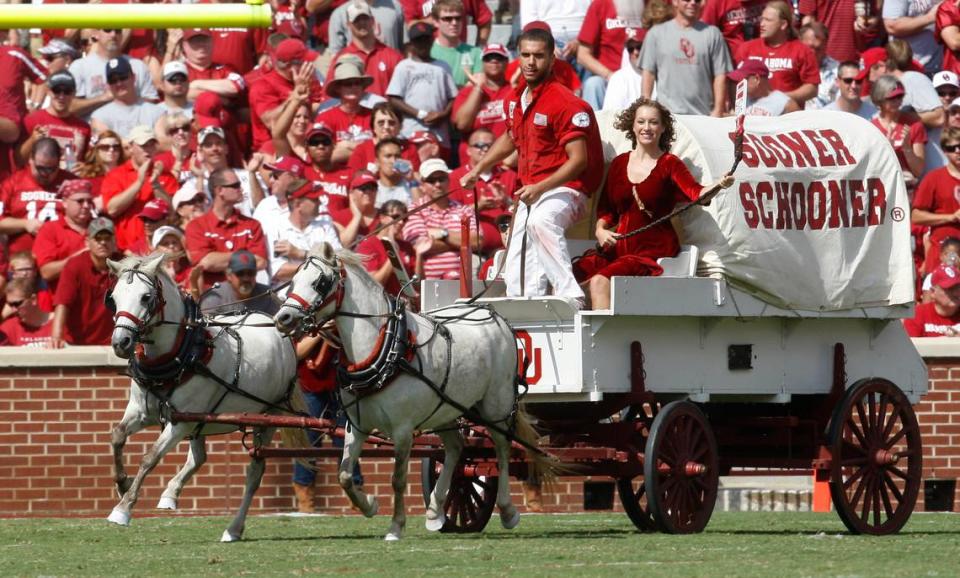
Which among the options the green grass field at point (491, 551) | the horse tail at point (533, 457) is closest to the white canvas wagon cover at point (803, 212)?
the horse tail at point (533, 457)

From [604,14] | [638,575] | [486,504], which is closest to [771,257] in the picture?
[486,504]

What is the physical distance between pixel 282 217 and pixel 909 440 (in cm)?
674

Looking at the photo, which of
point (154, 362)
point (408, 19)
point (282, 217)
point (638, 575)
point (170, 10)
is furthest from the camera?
point (408, 19)

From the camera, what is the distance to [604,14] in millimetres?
20438

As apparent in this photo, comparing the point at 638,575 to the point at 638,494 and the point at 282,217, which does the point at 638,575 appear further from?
the point at 282,217

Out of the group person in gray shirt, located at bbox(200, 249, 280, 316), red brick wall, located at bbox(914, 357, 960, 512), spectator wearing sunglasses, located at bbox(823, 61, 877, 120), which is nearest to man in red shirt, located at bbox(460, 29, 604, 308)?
person in gray shirt, located at bbox(200, 249, 280, 316)

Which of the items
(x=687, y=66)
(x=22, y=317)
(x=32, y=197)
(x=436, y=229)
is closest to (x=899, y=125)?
(x=687, y=66)

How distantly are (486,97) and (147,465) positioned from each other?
7.99 m

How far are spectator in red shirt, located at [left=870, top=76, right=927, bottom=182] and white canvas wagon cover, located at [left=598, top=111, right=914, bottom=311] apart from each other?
5642 mm

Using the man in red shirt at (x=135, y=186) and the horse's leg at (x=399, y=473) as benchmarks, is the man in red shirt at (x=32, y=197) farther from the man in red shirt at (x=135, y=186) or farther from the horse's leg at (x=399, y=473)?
the horse's leg at (x=399, y=473)

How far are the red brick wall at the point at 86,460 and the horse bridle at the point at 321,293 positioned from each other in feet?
17.4

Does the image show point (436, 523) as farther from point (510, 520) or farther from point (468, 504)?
point (468, 504)

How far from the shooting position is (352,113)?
20016mm

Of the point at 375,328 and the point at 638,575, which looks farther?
the point at 375,328
